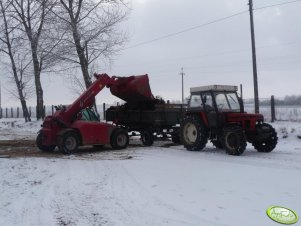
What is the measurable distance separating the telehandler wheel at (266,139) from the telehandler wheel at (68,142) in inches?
231

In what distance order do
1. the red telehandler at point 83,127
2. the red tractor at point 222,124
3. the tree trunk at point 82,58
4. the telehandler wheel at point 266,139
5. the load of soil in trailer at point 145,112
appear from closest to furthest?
the red tractor at point 222,124 < the telehandler wheel at point 266,139 < the red telehandler at point 83,127 < the load of soil in trailer at point 145,112 < the tree trunk at point 82,58

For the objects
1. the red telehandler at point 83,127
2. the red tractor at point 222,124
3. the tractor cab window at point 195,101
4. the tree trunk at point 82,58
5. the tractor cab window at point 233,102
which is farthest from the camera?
the tree trunk at point 82,58

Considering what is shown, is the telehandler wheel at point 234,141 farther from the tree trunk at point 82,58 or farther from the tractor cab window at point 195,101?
the tree trunk at point 82,58

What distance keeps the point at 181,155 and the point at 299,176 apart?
4886 mm

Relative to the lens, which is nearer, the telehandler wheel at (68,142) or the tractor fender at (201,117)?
the tractor fender at (201,117)

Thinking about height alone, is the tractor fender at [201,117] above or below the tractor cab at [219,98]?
below

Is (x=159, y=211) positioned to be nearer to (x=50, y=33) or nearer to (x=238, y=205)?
(x=238, y=205)

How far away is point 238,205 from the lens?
766cm

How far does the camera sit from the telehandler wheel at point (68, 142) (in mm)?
15219

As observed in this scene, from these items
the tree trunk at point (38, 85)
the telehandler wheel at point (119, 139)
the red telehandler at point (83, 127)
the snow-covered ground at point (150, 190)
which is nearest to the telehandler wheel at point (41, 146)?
the red telehandler at point (83, 127)

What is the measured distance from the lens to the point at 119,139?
16.9 meters

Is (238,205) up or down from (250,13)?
down

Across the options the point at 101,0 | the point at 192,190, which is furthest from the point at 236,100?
the point at 101,0

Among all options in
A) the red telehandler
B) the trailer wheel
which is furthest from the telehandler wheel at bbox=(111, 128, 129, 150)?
the trailer wheel
